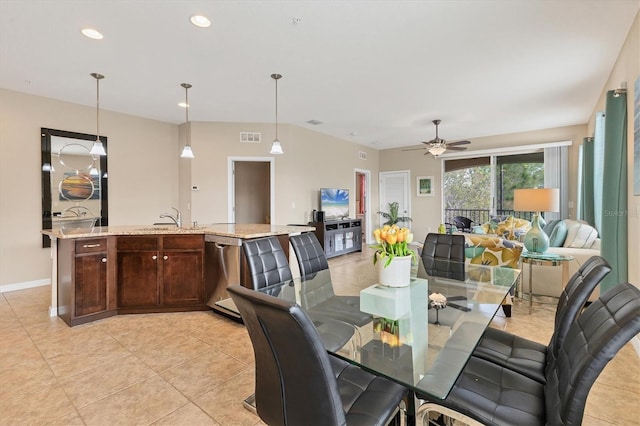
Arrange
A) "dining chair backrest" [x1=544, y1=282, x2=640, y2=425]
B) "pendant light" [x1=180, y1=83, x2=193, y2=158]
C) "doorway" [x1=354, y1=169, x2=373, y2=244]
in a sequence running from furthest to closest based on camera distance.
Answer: "doorway" [x1=354, y1=169, x2=373, y2=244], "pendant light" [x1=180, y1=83, x2=193, y2=158], "dining chair backrest" [x1=544, y1=282, x2=640, y2=425]

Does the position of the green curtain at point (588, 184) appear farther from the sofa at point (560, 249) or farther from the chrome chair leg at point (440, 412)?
the chrome chair leg at point (440, 412)

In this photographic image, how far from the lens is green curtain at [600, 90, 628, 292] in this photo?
295 cm

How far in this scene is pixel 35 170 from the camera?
14.9ft

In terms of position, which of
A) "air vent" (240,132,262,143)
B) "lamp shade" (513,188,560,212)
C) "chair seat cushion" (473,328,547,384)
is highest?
"air vent" (240,132,262,143)

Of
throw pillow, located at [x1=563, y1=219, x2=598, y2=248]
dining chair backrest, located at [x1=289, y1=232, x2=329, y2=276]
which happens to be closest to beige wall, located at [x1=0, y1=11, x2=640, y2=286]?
throw pillow, located at [x1=563, y1=219, x2=598, y2=248]

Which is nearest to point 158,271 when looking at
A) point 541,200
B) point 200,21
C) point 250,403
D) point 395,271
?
point 250,403

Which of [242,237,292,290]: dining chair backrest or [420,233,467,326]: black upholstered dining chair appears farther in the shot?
[420,233,467,326]: black upholstered dining chair

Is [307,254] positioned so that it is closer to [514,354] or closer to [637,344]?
[514,354]

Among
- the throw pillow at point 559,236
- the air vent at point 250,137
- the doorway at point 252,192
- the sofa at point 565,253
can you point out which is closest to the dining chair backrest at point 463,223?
the throw pillow at point 559,236

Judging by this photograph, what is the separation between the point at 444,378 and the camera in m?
1.12

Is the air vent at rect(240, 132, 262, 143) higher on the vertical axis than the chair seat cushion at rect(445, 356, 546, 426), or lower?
higher

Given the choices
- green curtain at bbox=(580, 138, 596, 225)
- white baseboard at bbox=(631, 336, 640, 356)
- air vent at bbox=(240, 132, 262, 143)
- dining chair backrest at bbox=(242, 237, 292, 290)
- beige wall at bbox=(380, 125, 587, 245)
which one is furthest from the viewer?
beige wall at bbox=(380, 125, 587, 245)

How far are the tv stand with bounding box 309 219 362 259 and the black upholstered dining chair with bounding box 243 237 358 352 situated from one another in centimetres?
406

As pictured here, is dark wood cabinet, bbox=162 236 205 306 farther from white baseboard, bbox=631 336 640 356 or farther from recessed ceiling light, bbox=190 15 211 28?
white baseboard, bbox=631 336 640 356
